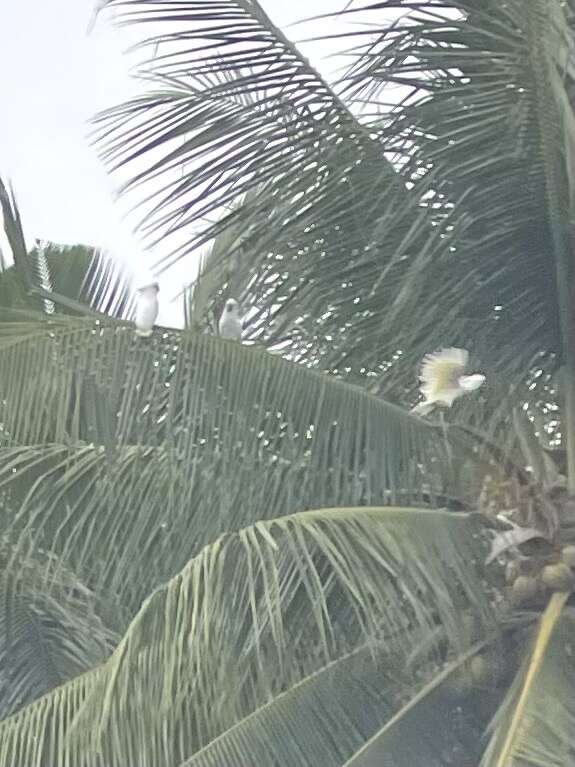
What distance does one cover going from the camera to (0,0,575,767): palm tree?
380cm

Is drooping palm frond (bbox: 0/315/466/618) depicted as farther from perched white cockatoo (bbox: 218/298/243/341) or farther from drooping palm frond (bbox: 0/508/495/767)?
perched white cockatoo (bbox: 218/298/243/341)

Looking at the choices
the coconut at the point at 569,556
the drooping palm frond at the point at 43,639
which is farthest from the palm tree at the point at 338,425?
the drooping palm frond at the point at 43,639

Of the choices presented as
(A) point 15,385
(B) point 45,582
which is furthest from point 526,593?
(B) point 45,582

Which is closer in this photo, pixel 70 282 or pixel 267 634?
pixel 267 634

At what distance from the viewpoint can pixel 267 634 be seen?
4.12 m

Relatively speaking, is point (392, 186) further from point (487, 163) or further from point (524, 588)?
point (524, 588)

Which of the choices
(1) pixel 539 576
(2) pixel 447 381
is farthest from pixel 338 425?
(1) pixel 539 576

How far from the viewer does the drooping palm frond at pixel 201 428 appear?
399 centimetres

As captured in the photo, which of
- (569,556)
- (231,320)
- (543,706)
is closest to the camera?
(543,706)

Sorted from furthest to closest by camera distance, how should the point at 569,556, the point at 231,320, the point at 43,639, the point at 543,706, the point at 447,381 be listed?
the point at 43,639, the point at 231,320, the point at 447,381, the point at 569,556, the point at 543,706

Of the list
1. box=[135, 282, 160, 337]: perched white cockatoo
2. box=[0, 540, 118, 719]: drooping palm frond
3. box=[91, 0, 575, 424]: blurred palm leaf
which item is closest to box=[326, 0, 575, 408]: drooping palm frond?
box=[91, 0, 575, 424]: blurred palm leaf

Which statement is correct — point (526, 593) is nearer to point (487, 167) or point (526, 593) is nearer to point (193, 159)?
point (487, 167)

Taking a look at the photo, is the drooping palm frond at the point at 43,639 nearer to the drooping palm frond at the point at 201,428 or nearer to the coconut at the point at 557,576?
the drooping palm frond at the point at 201,428

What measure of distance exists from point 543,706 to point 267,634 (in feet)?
2.71
